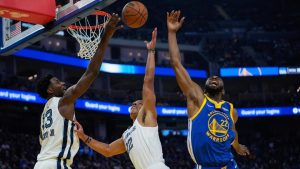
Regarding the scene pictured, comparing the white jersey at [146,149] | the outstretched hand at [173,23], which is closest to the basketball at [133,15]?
the outstretched hand at [173,23]

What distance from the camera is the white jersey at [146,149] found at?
15.6 ft

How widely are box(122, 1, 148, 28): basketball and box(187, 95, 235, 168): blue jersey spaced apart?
4.60 ft

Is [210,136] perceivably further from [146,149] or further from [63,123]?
[63,123]

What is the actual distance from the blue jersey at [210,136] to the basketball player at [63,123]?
3.35ft

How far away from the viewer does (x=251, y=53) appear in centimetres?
3328

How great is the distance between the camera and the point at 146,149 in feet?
15.7

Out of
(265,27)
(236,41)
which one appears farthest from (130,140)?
(265,27)

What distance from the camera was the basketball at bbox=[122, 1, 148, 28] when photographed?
5.32 meters

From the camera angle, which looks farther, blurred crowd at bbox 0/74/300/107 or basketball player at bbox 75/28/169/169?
blurred crowd at bbox 0/74/300/107

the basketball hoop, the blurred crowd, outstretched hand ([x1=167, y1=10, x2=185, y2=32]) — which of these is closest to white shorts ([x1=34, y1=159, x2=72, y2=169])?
outstretched hand ([x1=167, y1=10, x2=185, y2=32])

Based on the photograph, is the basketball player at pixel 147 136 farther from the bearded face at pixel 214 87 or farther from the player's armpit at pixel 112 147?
the bearded face at pixel 214 87

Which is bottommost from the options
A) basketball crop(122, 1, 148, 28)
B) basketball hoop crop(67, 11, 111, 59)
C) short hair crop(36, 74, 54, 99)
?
short hair crop(36, 74, 54, 99)

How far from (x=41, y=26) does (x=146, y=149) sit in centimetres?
278

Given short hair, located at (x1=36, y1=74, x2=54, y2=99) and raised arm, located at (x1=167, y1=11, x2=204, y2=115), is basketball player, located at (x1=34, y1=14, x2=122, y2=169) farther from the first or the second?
raised arm, located at (x1=167, y1=11, x2=204, y2=115)
